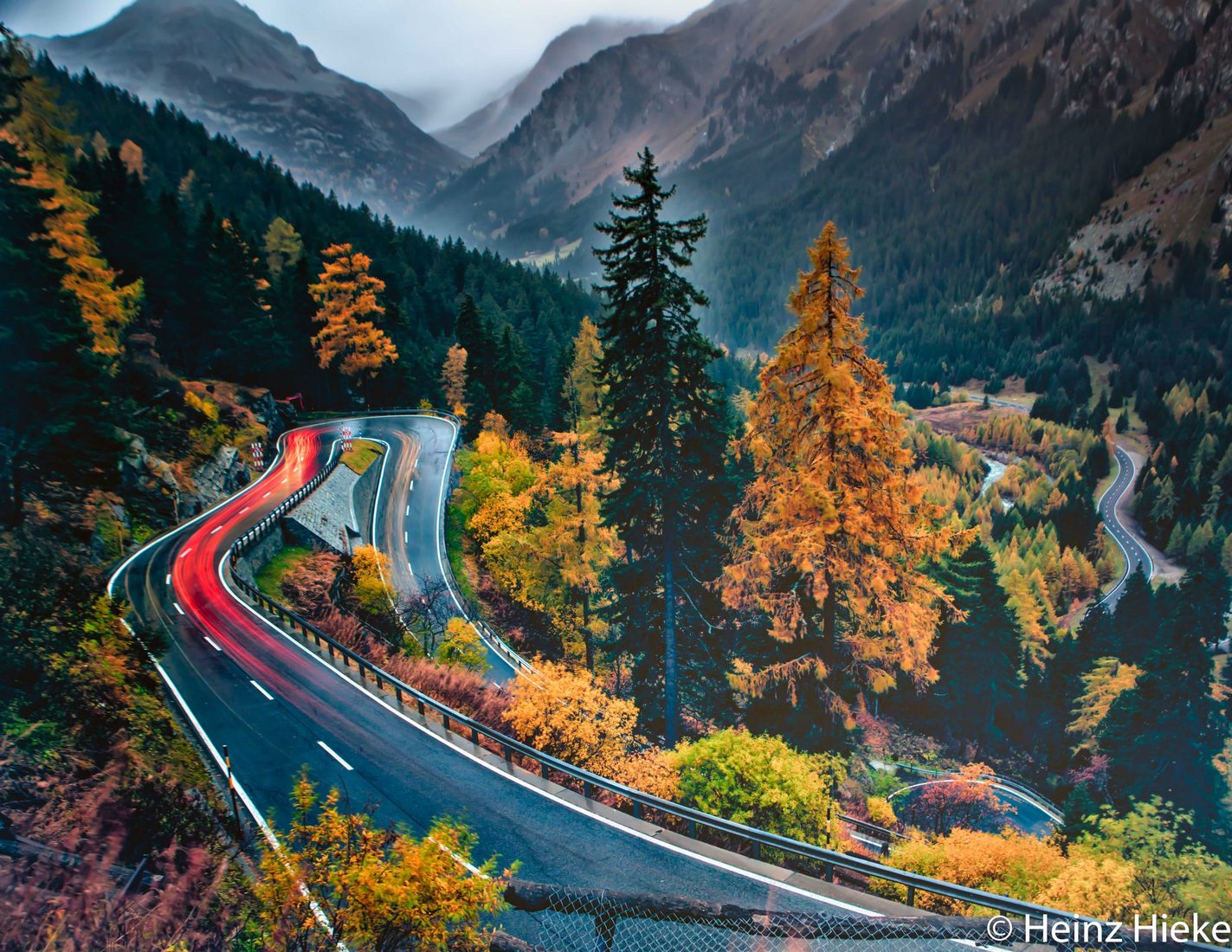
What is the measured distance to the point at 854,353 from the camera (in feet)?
52.8

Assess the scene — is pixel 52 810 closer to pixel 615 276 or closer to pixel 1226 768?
pixel 615 276

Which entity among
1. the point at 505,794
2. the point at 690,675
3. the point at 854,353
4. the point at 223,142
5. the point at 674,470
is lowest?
the point at 505,794

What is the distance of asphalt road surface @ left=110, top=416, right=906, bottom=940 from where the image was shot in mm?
10805

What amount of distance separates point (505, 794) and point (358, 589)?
59.7 feet

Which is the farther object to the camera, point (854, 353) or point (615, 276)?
point (615, 276)

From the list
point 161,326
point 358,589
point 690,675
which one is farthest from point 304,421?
point 690,675

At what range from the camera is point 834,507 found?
15.7 meters

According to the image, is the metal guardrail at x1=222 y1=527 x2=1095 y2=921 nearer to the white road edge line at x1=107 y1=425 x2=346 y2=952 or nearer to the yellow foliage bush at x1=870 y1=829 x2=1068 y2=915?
the yellow foliage bush at x1=870 y1=829 x2=1068 y2=915

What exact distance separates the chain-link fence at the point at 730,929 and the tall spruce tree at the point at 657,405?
1125cm

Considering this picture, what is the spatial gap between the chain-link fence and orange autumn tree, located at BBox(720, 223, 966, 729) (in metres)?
8.00

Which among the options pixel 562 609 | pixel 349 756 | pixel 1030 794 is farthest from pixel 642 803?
pixel 1030 794

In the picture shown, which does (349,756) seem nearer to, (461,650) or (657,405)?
(461,650)

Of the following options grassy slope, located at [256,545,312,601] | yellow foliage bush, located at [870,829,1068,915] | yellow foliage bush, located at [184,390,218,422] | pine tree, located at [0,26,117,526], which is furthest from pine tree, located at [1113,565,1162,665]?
yellow foliage bush, located at [184,390,218,422]

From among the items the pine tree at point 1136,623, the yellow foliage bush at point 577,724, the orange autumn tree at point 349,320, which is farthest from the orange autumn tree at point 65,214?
the pine tree at point 1136,623
